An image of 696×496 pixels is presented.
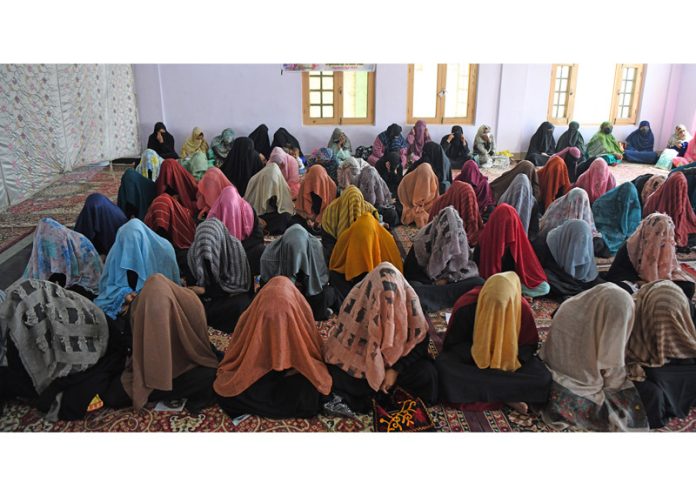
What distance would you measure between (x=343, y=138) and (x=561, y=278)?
6.11 meters

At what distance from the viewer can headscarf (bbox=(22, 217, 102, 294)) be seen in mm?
4000

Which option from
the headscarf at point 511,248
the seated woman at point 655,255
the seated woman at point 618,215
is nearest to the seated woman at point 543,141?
the seated woman at point 618,215

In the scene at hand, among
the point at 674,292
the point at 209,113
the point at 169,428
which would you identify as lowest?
the point at 169,428

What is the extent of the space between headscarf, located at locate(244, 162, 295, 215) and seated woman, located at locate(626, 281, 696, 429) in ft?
13.1

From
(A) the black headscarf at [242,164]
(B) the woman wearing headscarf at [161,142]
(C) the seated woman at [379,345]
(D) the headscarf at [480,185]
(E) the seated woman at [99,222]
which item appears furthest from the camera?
(B) the woman wearing headscarf at [161,142]

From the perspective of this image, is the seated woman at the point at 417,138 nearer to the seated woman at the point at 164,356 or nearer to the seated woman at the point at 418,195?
the seated woman at the point at 418,195

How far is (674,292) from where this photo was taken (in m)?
2.99

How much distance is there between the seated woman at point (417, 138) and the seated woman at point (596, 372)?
7.33m

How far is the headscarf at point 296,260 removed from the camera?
393cm

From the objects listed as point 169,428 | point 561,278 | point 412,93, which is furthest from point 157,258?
point 412,93

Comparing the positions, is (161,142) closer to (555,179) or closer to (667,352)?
(555,179)

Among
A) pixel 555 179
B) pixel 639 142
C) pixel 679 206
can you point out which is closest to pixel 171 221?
pixel 555 179

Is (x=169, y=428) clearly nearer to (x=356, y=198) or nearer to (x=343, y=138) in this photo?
(x=356, y=198)
